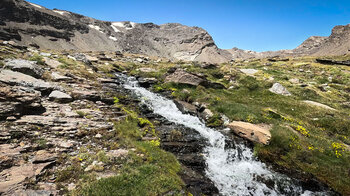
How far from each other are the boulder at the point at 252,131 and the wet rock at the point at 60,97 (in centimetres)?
1565

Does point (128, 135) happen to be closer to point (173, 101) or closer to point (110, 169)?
point (110, 169)

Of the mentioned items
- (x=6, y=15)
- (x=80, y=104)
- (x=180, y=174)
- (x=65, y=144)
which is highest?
(x=6, y=15)

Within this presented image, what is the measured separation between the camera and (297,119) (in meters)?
17.6

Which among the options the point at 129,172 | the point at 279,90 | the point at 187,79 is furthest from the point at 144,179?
the point at 279,90

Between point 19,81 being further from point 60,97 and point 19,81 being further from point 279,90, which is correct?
point 279,90

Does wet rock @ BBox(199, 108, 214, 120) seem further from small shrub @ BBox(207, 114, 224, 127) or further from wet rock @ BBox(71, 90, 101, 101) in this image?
wet rock @ BBox(71, 90, 101, 101)

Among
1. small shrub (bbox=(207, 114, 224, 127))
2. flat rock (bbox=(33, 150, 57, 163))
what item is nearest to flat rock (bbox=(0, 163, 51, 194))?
flat rock (bbox=(33, 150, 57, 163))

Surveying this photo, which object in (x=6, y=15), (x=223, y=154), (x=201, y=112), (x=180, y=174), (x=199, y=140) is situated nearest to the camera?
(x=180, y=174)

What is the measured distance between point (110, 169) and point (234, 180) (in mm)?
7827

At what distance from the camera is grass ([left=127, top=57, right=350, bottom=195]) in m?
11.4

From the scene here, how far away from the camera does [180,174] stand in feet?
32.4

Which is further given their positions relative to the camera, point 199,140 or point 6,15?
point 6,15

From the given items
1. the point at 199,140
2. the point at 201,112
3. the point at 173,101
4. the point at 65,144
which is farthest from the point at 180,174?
the point at 173,101

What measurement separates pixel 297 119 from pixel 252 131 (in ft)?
24.8
